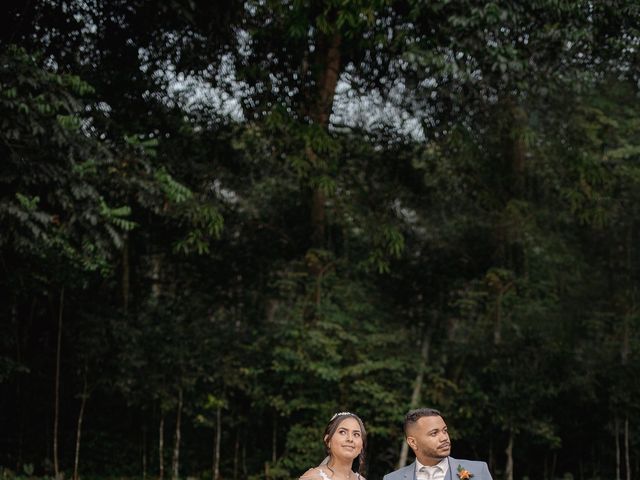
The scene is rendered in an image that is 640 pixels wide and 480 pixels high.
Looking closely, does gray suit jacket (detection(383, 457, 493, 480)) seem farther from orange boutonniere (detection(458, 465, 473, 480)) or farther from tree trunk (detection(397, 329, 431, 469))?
tree trunk (detection(397, 329, 431, 469))

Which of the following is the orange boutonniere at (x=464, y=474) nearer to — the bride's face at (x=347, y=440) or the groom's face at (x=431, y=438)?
the groom's face at (x=431, y=438)

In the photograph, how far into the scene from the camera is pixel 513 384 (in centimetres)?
1284

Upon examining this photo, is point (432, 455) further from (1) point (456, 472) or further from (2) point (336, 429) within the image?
(2) point (336, 429)

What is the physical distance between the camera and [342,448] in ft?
13.0

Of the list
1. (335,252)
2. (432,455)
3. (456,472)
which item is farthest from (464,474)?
(335,252)

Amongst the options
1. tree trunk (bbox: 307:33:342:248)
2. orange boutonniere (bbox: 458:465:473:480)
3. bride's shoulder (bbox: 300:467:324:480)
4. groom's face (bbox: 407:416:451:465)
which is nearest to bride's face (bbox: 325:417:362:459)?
bride's shoulder (bbox: 300:467:324:480)

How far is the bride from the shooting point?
3.95 m

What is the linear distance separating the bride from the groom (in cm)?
39

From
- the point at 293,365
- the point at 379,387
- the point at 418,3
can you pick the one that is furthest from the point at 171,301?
the point at 418,3

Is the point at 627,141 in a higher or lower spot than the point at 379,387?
higher

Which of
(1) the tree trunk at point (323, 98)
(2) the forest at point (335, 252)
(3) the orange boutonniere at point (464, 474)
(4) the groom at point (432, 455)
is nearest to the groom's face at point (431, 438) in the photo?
(4) the groom at point (432, 455)

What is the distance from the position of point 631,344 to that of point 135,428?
975 cm

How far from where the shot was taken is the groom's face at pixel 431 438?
11.6 ft

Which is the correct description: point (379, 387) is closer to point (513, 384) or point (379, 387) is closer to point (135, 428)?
point (513, 384)
